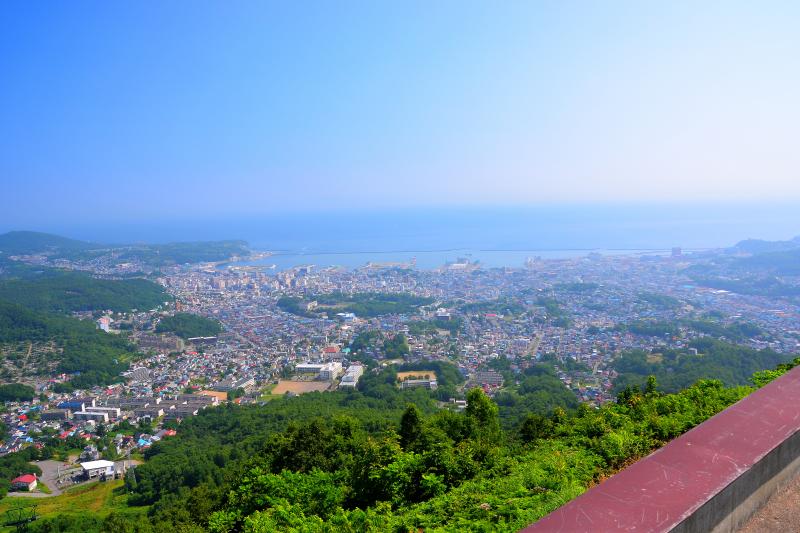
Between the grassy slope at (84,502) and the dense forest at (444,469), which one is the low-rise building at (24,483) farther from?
the dense forest at (444,469)

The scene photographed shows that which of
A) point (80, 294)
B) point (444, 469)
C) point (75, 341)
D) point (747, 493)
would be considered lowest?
point (75, 341)

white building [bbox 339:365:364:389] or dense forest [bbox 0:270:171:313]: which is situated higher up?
dense forest [bbox 0:270:171:313]

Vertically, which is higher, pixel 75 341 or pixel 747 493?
pixel 747 493

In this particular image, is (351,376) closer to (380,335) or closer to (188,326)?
(380,335)

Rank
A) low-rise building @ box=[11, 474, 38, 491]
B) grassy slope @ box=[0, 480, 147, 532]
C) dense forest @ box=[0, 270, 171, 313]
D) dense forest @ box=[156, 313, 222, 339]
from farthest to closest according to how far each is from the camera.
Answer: dense forest @ box=[0, 270, 171, 313], dense forest @ box=[156, 313, 222, 339], low-rise building @ box=[11, 474, 38, 491], grassy slope @ box=[0, 480, 147, 532]

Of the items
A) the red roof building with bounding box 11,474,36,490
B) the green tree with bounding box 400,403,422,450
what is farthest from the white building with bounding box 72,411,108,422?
the green tree with bounding box 400,403,422,450

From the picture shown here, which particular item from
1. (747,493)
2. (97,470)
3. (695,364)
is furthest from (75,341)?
(747,493)

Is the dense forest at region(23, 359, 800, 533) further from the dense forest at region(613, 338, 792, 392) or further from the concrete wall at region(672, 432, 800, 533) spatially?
the dense forest at region(613, 338, 792, 392)

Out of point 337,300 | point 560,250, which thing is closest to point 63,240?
point 337,300
